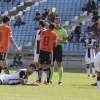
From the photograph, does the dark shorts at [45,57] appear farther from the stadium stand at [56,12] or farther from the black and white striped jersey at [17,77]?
the stadium stand at [56,12]

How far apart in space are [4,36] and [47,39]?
54.6 inches

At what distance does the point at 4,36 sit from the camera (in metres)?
15.4

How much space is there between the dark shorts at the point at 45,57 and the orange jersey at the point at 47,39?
115 mm

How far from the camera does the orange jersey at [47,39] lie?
15281mm

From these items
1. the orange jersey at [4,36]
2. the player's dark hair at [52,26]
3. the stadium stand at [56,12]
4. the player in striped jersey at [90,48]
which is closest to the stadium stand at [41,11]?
the stadium stand at [56,12]

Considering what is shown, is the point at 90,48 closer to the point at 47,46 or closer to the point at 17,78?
the point at 47,46

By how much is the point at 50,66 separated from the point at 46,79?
44 cm

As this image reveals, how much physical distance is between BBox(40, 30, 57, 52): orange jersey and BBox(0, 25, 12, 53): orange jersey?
109cm

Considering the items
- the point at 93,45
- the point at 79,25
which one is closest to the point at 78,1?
the point at 79,25

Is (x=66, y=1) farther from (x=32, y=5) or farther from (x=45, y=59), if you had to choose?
(x=45, y=59)

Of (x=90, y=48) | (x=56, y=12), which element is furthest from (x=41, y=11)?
(x=90, y=48)

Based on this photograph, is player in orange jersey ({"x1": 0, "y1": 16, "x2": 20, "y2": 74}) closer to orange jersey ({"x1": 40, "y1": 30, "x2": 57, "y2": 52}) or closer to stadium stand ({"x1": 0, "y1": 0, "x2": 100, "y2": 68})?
orange jersey ({"x1": 40, "y1": 30, "x2": 57, "y2": 52})

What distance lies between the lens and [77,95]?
1142 cm

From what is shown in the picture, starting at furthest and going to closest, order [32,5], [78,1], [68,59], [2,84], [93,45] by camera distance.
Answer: [32,5]
[78,1]
[68,59]
[93,45]
[2,84]
